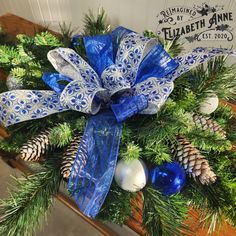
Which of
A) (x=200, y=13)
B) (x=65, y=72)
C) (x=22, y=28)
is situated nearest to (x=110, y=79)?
(x=65, y=72)

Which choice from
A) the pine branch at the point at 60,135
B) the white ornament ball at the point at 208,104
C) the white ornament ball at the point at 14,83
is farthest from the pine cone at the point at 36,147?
the white ornament ball at the point at 208,104

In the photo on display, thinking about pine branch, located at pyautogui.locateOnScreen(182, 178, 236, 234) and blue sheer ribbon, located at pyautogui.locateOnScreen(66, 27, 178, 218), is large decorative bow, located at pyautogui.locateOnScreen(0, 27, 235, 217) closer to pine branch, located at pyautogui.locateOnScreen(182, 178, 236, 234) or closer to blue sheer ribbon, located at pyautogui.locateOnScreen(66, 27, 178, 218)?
blue sheer ribbon, located at pyautogui.locateOnScreen(66, 27, 178, 218)

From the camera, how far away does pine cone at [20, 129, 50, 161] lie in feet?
1.19

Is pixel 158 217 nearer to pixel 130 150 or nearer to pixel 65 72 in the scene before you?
pixel 130 150

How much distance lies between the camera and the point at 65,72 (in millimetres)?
423

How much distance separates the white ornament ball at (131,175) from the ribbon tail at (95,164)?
0.5 inches

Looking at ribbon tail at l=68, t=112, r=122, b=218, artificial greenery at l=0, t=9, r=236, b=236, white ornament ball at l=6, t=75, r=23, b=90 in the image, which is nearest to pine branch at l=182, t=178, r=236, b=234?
artificial greenery at l=0, t=9, r=236, b=236

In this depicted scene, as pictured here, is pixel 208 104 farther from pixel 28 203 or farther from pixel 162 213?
pixel 28 203

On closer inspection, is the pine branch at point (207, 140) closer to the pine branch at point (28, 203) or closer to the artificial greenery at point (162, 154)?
the artificial greenery at point (162, 154)

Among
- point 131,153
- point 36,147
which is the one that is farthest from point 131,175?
point 36,147

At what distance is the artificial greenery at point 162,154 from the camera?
325 mm

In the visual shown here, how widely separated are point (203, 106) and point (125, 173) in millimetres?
154

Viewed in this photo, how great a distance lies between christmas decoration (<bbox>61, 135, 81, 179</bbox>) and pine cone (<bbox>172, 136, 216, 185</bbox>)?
0.13 metres

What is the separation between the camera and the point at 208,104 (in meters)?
0.41
